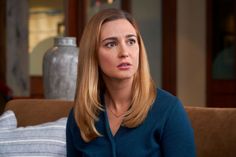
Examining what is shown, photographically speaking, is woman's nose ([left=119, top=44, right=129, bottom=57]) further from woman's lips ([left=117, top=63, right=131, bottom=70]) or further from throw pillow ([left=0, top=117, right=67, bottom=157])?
throw pillow ([left=0, top=117, right=67, bottom=157])

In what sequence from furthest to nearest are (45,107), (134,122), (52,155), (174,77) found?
(174,77)
(45,107)
(52,155)
(134,122)

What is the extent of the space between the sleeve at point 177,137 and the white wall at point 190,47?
13.3ft

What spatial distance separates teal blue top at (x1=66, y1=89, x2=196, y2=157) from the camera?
4.66 ft

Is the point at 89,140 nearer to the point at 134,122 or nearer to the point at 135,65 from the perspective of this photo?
the point at 134,122

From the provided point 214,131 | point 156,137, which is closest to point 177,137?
point 156,137

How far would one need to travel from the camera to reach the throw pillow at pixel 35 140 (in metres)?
2.19

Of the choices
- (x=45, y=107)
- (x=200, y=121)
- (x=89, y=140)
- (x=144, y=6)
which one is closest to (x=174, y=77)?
(x=144, y=6)

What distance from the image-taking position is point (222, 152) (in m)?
1.92

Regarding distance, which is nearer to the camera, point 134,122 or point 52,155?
point 134,122

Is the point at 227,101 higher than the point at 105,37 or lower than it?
lower

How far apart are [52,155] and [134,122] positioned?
82cm

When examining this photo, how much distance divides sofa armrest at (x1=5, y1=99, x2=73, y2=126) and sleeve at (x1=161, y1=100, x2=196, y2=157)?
1032mm

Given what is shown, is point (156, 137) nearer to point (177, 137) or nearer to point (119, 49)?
point (177, 137)

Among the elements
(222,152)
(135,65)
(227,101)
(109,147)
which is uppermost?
(135,65)
